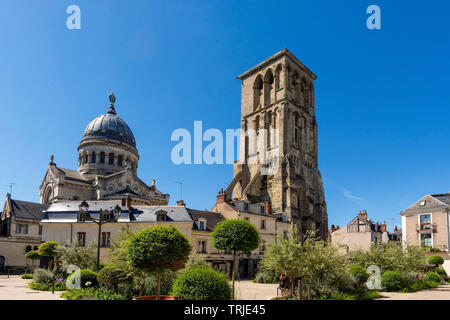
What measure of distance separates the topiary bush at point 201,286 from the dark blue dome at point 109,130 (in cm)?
4350

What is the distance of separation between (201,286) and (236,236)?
179 inches

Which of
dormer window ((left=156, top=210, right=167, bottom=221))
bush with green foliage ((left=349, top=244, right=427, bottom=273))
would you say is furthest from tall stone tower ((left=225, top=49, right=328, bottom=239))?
bush with green foliage ((left=349, top=244, right=427, bottom=273))

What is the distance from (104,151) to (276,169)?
25.4 meters

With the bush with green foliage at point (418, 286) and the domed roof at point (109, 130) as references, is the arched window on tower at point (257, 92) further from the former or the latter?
the bush with green foliage at point (418, 286)

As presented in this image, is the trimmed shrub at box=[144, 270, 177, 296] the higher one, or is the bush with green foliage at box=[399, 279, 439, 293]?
the trimmed shrub at box=[144, 270, 177, 296]

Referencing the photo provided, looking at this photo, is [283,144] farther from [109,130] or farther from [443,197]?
[109,130]

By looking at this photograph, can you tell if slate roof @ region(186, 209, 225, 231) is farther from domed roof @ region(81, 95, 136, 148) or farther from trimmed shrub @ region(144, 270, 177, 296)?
domed roof @ region(81, 95, 136, 148)

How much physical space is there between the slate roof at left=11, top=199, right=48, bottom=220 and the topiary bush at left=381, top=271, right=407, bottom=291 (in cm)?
3436

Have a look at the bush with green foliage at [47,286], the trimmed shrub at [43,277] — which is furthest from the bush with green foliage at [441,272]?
the trimmed shrub at [43,277]

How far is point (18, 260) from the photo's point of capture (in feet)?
111

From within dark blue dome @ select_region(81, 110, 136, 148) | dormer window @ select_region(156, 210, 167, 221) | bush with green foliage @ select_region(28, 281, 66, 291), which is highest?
dark blue dome @ select_region(81, 110, 136, 148)

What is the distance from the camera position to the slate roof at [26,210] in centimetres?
3503

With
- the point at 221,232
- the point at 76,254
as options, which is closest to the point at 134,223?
the point at 76,254

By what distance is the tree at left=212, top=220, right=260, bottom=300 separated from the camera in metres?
14.7
